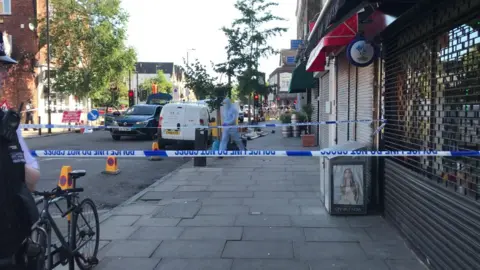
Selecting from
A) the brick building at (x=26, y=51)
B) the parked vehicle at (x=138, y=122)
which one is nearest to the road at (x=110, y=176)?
the parked vehicle at (x=138, y=122)

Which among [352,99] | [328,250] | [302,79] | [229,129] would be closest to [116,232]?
[328,250]

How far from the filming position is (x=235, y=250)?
5.20 metres

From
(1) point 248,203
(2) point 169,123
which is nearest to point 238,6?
(2) point 169,123

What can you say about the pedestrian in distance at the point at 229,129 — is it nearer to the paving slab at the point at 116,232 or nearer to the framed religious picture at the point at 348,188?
the framed religious picture at the point at 348,188

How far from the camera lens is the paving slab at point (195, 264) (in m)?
4.66

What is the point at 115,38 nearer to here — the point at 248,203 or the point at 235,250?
the point at 248,203

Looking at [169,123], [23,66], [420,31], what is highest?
[23,66]

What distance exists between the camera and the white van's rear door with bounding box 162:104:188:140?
54.9 ft

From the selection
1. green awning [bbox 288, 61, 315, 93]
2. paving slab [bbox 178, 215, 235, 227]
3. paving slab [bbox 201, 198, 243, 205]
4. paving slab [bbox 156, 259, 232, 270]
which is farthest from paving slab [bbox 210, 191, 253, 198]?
green awning [bbox 288, 61, 315, 93]

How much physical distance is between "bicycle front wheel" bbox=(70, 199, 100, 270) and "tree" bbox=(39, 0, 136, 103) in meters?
34.5

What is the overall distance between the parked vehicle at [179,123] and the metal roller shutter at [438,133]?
11.1 metres

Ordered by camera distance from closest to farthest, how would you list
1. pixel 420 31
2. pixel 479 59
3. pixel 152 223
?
pixel 479 59, pixel 420 31, pixel 152 223

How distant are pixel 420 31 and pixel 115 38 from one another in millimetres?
35744

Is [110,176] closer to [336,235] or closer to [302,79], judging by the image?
[336,235]
